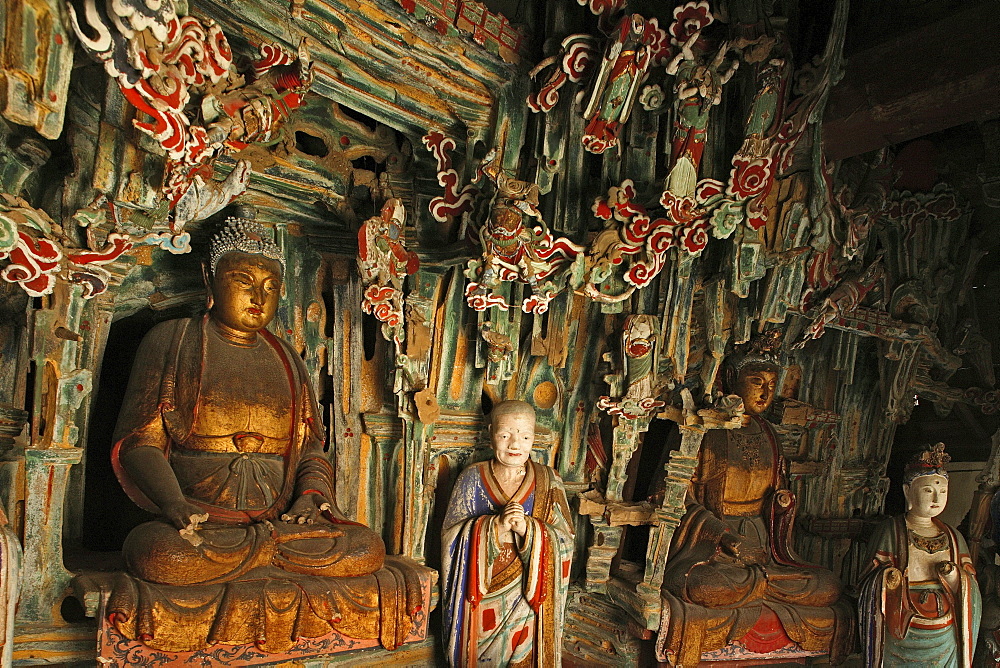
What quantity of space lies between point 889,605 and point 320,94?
4.34 metres

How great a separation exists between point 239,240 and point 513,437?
1.83m

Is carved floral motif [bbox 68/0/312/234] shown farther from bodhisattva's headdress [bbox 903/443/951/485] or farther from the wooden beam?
bodhisattva's headdress [bbox 903/443/951/485]

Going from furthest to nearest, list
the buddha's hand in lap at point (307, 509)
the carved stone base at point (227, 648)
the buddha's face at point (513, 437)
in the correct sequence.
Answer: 1. the buddha's face at point (513, 437)
2. the buddha's hand in lap at point (307, 509)
3. the carved stone base at point (227, 648)

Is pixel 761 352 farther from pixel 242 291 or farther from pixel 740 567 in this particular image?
pixel 242 291

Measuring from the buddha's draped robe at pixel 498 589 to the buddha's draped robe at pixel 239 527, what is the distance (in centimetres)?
42

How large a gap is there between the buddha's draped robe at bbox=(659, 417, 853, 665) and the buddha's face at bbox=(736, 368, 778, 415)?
0.58ft

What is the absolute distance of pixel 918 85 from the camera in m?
4.67

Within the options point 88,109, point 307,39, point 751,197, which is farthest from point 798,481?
point 88,109

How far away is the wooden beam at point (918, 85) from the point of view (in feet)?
14.5

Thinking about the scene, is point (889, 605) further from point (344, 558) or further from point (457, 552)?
point (344, 558)

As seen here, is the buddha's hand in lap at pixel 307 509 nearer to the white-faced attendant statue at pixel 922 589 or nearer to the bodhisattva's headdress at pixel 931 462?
the white-faced attendant statue at pixel 922 589

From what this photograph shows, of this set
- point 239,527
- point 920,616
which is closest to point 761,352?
point 920,616

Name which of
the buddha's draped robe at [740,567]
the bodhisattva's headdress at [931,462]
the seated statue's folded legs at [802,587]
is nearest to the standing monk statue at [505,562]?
the buddha's draped robe at [740,567]

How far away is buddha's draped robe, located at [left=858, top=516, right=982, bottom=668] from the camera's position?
16.0ft
